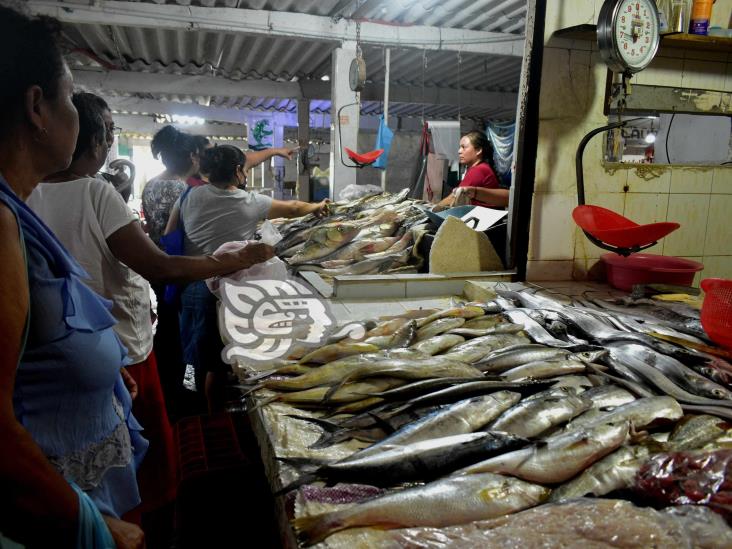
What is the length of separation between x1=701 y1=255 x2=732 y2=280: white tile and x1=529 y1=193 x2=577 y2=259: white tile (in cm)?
154

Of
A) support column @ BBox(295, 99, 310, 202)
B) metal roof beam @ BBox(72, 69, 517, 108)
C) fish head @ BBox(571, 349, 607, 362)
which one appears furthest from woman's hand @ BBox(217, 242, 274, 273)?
metal roof beam @ BBox(72, 69, 517, 108)

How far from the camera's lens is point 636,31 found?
3.66m

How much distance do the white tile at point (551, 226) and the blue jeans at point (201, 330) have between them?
2.81m

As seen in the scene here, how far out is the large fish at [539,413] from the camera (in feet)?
6.44

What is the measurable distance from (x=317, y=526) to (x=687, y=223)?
490cm

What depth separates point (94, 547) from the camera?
1.22 metres

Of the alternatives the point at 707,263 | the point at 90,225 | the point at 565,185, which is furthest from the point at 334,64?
the point at 90,225

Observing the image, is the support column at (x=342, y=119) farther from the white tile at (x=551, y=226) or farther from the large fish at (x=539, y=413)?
the large fish at (x=539, y=413)

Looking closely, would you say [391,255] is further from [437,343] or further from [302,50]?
[302,50]

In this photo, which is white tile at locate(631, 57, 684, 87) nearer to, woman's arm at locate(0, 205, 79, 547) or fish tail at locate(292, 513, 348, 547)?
fish tail at locate(292, 513, 348, 547)

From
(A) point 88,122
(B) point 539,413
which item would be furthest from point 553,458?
(A) point 88,122

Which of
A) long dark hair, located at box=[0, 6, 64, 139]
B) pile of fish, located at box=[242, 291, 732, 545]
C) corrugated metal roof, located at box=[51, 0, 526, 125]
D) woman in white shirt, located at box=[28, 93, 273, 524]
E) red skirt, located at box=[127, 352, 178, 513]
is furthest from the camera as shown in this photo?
corrugated metal roof, located at box=[51, 0, 526, 125]

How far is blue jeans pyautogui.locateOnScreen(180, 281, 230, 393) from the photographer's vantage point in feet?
13.7

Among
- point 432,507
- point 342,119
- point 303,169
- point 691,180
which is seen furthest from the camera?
point 303,169
